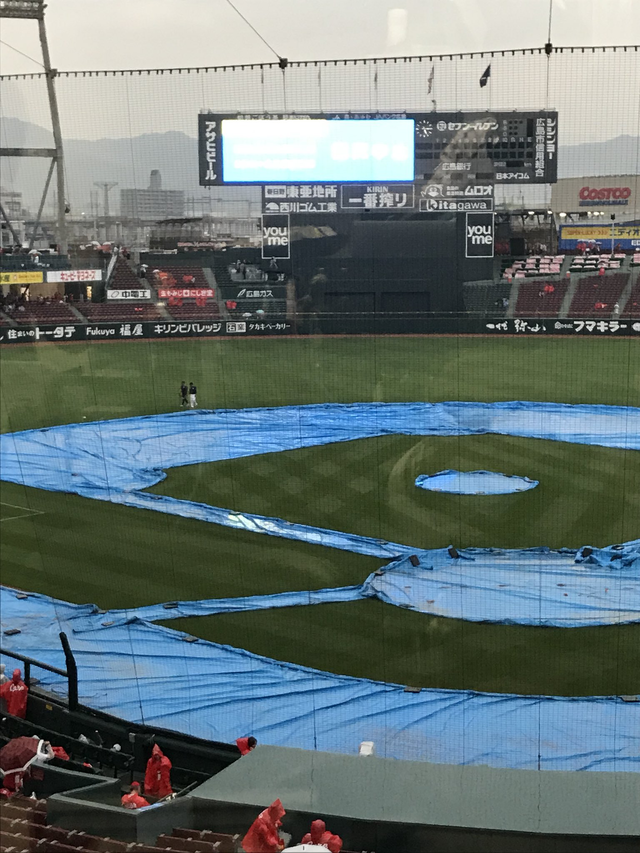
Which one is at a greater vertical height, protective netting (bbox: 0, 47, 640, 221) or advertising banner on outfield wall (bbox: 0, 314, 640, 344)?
protective netting (bbox: 0, 47, 640, 221)

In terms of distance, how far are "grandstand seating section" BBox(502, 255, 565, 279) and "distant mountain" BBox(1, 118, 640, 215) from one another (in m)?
4.38

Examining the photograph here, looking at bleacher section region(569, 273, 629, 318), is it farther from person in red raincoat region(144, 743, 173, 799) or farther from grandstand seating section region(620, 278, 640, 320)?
person in red raincoat region(144, 743, 173, 799)

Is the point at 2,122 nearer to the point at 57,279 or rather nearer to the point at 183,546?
the point at 183,546

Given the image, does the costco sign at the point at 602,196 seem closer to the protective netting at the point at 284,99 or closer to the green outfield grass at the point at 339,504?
the green outfield grass at the point at 339,504

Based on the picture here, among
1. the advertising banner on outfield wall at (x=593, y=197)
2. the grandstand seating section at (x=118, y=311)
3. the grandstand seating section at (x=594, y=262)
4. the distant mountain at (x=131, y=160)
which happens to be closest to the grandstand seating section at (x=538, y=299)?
the grandstand seating section at (x=594, y=262)

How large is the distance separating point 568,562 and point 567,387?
226 inches

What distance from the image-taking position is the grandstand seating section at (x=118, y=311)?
1230cm

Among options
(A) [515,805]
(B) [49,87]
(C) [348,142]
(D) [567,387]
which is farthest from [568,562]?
(D) [567,387]

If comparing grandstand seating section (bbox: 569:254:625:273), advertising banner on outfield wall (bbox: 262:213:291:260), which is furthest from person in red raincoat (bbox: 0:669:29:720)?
grandstand seating section (bbox: 569:254:625:273)

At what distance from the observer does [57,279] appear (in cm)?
1173

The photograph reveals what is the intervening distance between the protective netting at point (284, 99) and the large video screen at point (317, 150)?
0.18 meters

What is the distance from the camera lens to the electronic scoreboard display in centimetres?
638

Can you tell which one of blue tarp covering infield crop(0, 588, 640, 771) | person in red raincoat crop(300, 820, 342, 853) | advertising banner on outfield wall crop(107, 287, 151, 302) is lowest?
blue tarp covering infield crop(0, 588, 640, 771)

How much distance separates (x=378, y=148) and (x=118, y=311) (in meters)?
6.69
